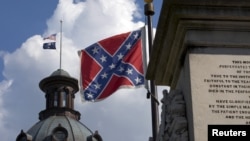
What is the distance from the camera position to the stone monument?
927 centimetres

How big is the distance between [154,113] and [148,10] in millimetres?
2617

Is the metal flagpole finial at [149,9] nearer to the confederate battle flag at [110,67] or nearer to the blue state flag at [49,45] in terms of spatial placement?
the confederate battle flag at [110,67]

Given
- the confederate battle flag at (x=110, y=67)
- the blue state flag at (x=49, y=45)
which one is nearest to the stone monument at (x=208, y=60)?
the confederate battle flag at (x=110, y=67)

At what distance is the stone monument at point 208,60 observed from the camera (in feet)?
30.4

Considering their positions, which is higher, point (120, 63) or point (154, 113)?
point (120, 63)

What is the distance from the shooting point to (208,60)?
965 centimetres

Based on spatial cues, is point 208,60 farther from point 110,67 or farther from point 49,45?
point 49,45

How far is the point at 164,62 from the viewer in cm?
1077

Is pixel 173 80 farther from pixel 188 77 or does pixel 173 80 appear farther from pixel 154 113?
pixel 154 113

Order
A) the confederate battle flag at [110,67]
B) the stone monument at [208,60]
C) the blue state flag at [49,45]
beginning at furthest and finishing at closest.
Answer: the blue state flag at [49,45], the confederate battle flag at [110,67], the stone monument at [208,60]

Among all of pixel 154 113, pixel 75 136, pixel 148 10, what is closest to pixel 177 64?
pixel 154 113

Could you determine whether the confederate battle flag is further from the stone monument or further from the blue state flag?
the blue state flag

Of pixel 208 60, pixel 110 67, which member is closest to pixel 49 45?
pixel 110 67

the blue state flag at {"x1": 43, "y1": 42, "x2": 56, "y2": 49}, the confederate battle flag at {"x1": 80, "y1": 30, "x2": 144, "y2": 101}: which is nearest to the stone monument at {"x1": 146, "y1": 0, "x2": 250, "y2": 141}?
the confederate battle flag at {"x1": 80, "y1": 30, "x2": 144, "y2": 101}
